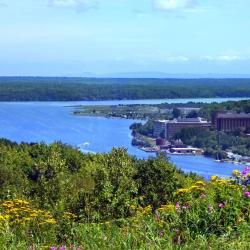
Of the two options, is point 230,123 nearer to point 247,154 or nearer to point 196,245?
point 247,154

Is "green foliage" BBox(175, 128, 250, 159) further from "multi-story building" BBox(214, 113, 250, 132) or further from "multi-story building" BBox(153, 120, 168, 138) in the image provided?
"multi-story building" BBox(153, 120, 168, 138)

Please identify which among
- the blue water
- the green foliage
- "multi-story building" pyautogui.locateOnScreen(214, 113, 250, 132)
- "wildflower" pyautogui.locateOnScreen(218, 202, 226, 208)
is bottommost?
the blue water

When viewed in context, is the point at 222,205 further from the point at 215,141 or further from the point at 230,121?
the point at 230,121

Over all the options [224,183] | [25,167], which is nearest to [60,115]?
[25,167]

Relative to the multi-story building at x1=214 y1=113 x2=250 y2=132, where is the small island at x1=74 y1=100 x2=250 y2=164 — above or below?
below

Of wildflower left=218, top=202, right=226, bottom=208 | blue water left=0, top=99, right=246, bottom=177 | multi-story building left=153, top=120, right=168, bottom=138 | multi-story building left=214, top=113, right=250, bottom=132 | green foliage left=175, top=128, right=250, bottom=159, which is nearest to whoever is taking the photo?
wildflower left=218, top=202, right=226, bottom=208

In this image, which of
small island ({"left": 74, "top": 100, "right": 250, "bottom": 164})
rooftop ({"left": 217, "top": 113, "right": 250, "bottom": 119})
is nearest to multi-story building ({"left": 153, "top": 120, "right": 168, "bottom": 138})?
small island ({"left": 74, "top": 100, "right": 250, "bottom": 164})

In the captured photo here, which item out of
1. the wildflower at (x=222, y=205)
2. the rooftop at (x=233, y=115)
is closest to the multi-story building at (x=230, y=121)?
the rooftop at (x=233, y=115)

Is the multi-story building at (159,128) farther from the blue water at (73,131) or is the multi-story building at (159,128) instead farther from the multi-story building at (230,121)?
the multi-story building at (230,121)

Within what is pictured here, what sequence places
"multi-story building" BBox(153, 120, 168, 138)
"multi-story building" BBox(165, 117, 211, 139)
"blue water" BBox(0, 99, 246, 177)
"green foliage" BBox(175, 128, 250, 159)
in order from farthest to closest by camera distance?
"multi-story building" BBox(153, 120, 168, 138) < "multi-story building" BBox(165, 117, 211, 139) < "green foliage" BBox(175, 128, 250, 159) < "blue water" BBox(0, 99, 246, 177)
